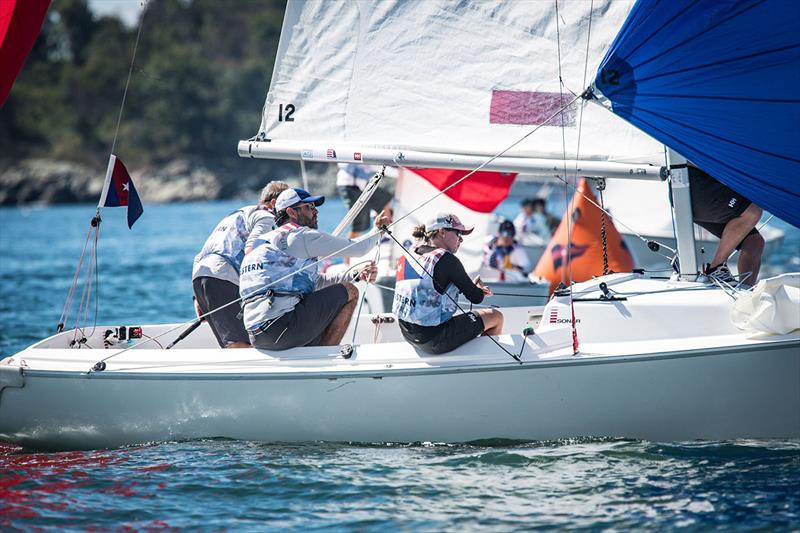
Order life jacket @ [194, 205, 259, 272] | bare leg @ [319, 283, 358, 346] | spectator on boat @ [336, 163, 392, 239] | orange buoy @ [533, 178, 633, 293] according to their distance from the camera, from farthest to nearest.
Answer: spectator on boat @ [336, 163, 392, 239], orange buoy @ [533, 178, 633, 293], life jacket @ [194, 205, 259, 272], bare leg @ [319, 283, 358, 346]

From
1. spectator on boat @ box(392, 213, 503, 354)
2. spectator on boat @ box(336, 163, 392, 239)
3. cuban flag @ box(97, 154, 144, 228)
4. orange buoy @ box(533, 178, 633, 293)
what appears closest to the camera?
spectator on boat @ box(392, 213, 503, 354)

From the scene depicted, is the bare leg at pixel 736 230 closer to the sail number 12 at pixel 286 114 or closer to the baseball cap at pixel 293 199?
the baseball cap at pixel 293 199

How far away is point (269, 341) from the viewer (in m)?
6.55

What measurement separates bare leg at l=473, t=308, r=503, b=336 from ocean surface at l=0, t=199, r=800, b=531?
70cm

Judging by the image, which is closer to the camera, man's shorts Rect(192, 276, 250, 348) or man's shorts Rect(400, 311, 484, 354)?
man's shorts Rect(400, 311, 484, 354)

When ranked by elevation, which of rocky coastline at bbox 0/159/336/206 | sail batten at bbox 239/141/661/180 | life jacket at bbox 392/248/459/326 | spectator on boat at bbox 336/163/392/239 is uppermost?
rocky coastline at bbox 0/159/336/206

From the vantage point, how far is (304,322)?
6570 millimetres

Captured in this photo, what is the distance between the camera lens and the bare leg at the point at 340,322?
6.78 meters

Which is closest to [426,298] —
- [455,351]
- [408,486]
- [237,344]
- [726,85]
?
[455,351]

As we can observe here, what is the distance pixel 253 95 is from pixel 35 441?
69724 millimetres

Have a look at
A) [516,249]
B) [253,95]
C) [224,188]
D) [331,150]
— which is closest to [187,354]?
[331,150]

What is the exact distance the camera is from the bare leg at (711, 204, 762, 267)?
647cm

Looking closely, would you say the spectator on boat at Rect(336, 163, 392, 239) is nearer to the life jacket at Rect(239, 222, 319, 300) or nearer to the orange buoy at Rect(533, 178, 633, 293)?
the orange buoy at Rect(533, 178, 633, 293)

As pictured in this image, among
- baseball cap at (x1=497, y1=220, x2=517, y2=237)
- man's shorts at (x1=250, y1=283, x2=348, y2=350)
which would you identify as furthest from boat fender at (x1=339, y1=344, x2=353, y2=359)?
baseball cap at (x1=497, y1=220, x2=517, y2=237)
